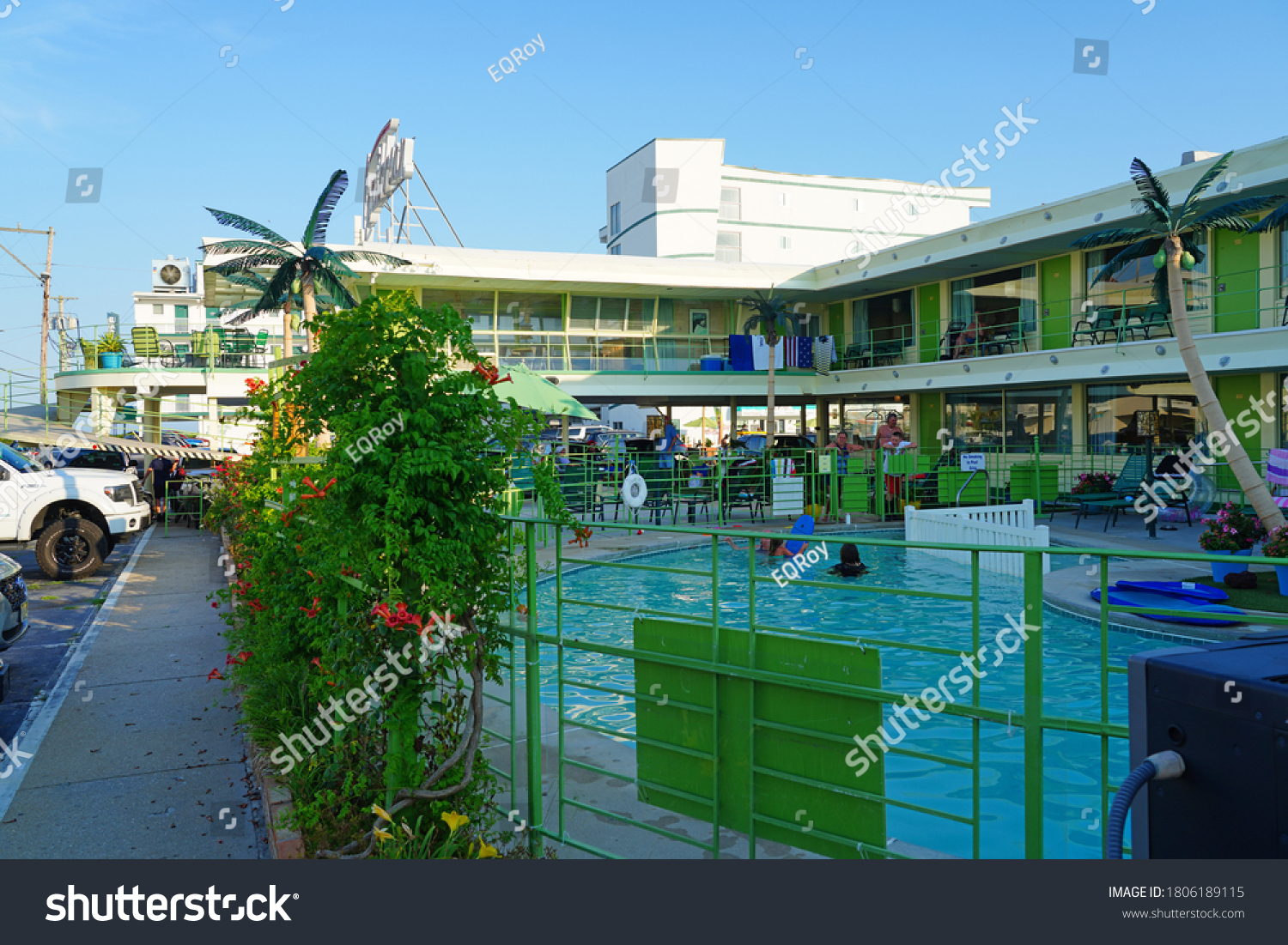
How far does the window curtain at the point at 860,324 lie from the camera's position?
29.4 m

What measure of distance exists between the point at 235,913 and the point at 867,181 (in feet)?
190

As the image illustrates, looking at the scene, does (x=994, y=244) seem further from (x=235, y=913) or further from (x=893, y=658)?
(x=235, y=913)

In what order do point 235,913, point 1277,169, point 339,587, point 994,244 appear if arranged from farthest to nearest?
point 994,244 < point 1277,169 < point 339,587 < point 235,913

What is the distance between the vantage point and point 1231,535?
11297mm

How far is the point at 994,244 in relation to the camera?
2200 centimetres

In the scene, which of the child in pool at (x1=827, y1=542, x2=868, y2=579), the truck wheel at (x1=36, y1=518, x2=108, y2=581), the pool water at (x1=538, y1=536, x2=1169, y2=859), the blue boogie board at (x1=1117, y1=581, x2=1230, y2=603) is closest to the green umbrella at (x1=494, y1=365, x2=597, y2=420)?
the pool water at (x1=538, y1=536, x2=1169, y2=859)

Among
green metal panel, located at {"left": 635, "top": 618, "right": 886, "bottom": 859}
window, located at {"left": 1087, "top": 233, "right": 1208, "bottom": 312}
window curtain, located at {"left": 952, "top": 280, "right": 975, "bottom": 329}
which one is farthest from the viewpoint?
window curtain, located at {"left": 952, "top": 280, "right": 975, "bottom": 329}

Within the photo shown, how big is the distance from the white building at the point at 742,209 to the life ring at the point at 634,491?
33446mm

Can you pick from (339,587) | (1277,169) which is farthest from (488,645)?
(1277,169)

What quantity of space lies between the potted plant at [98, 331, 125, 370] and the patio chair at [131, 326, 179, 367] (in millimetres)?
490

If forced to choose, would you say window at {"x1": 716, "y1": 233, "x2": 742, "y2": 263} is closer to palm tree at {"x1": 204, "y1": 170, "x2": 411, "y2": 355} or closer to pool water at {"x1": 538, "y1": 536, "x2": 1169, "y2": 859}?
palm tree at {"x1": 204, "y1": 170, "x2": 411, "y2": 355}

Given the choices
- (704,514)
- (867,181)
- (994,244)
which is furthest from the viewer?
(867,181)

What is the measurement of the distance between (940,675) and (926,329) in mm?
20619

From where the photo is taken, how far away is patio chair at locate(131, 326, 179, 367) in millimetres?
24297
